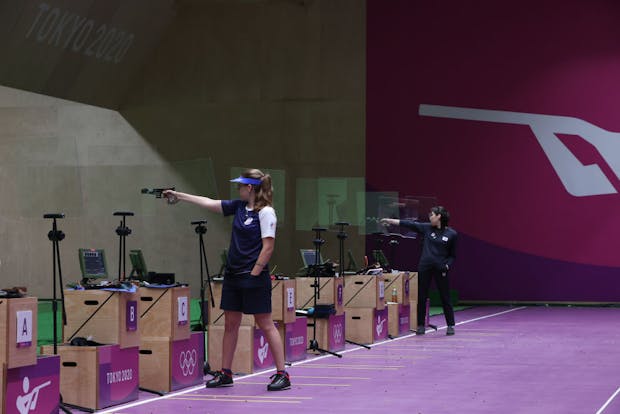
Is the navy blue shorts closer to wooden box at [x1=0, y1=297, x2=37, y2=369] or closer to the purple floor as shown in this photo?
the purple floor

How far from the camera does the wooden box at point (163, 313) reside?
24.8ft

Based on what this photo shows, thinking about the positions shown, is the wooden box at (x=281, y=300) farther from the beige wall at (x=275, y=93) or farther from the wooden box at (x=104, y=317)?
the beige wall at (x=275, y=93)

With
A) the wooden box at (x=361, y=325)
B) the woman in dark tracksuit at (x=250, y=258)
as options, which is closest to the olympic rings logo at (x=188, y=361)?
the woman in dark tracksuit at (x=250, y=258)

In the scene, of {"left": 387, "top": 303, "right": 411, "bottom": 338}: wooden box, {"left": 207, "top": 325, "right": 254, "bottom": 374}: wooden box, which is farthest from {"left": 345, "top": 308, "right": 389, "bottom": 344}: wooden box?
{"left": 207, "top": 325, "right": 254, "bottom": 374}: wooden box

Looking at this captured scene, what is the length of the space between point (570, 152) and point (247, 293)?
38.4 ft

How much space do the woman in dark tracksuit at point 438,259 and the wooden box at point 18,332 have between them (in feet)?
23.4

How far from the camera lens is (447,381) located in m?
8.10

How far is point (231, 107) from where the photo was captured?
1845cm

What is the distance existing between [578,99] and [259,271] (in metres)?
11.9

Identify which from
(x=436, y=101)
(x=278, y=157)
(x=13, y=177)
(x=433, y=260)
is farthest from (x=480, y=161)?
(x=13, y=177)

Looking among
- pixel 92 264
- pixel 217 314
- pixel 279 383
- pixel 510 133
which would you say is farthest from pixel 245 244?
pixel 510 133

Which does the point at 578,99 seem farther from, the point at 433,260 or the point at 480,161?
the point at 433,260

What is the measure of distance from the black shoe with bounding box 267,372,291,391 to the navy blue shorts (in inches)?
Answer: 19.1

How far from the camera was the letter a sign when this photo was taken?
225 inches
